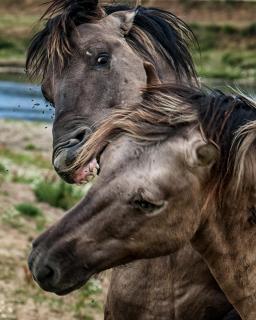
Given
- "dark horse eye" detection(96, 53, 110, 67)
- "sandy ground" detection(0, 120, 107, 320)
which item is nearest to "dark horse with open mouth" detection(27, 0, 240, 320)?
"dark horse eye" detection(96, 53, 110, 67)

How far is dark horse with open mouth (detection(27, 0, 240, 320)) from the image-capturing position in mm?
5465

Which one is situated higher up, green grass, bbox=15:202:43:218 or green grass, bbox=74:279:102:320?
green grass, bbox=74:279:102:320

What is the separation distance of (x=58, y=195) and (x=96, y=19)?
22.7 ft

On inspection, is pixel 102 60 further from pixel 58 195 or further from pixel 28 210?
pixel 58 195

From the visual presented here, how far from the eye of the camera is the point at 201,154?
443cm

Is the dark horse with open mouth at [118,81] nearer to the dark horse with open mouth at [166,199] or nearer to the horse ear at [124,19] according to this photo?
the horse ear at [124,19]

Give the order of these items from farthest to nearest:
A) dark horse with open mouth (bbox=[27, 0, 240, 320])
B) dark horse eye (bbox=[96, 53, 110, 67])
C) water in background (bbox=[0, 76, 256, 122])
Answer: water in background (bbox=[0, 76, 256, 122])
dark horse eye (bbox=[96, 53, 110, 67])
dark horse with open mouth (bbox=[27, 0, 240, 320])

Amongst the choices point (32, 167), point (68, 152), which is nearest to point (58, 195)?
point (32, 167)

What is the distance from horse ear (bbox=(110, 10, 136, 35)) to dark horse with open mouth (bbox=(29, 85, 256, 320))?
6.58 feet

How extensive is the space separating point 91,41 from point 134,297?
5.70 feet

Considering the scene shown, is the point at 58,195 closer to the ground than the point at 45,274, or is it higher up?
closer to the ground

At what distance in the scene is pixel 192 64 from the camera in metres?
6.52

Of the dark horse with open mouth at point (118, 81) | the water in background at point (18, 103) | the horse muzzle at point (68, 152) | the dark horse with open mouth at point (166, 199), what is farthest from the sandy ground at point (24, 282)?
the water in background at point (18, 103)

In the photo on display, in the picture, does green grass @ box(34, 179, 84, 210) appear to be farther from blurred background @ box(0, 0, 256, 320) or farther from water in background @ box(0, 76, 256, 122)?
water in background @ box(0, 76, 256, 122)
